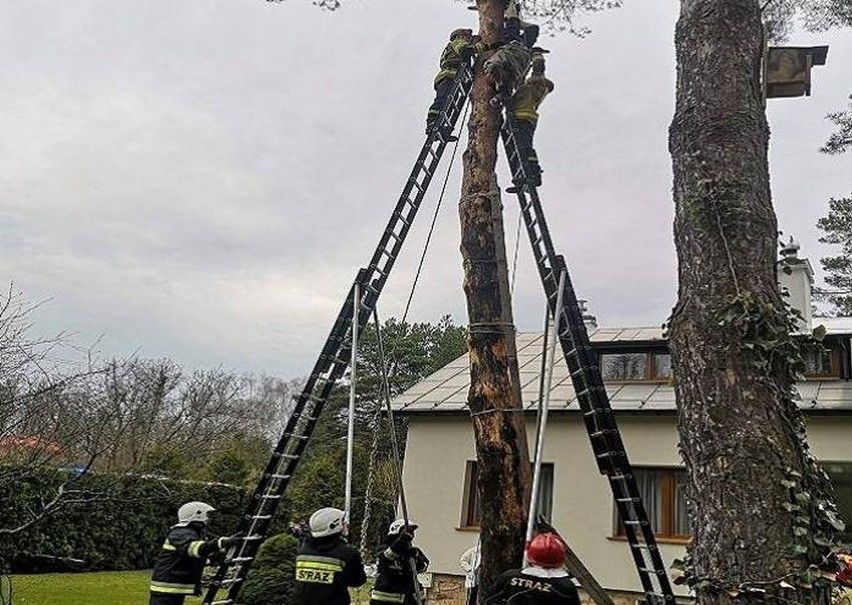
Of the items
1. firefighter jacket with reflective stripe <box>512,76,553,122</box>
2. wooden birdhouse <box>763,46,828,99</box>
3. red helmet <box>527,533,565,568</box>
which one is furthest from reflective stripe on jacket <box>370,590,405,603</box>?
wooden birdhouse <box>763,46,828,99</box>

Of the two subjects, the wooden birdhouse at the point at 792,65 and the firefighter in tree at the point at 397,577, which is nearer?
the wooden birdhouse at the point at 792,65

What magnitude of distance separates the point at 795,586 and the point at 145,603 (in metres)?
10.3

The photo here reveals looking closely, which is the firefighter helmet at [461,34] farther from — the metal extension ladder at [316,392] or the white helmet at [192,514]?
the white helmet at [192,514]

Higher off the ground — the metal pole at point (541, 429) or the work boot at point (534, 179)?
the work boot at point (534, 179)

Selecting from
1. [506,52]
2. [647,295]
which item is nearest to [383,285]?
[506,52]

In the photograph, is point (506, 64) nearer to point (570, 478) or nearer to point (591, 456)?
point (591, 456)

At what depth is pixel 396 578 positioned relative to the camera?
6.68 metres

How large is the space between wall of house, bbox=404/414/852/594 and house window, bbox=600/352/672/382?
1.24 metres

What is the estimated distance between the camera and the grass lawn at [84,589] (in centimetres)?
1035

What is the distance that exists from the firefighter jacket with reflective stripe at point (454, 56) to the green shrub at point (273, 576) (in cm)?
718

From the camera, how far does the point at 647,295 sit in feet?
54.9

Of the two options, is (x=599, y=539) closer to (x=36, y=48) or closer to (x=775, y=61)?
(x=775, y=61)

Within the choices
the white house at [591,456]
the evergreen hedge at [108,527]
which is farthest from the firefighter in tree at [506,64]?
the evergreen hedge at [108,527]

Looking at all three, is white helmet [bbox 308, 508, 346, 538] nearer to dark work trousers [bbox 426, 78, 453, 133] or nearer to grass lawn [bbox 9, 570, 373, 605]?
dark work trousers [bbox 426, 78, 453, 133]
